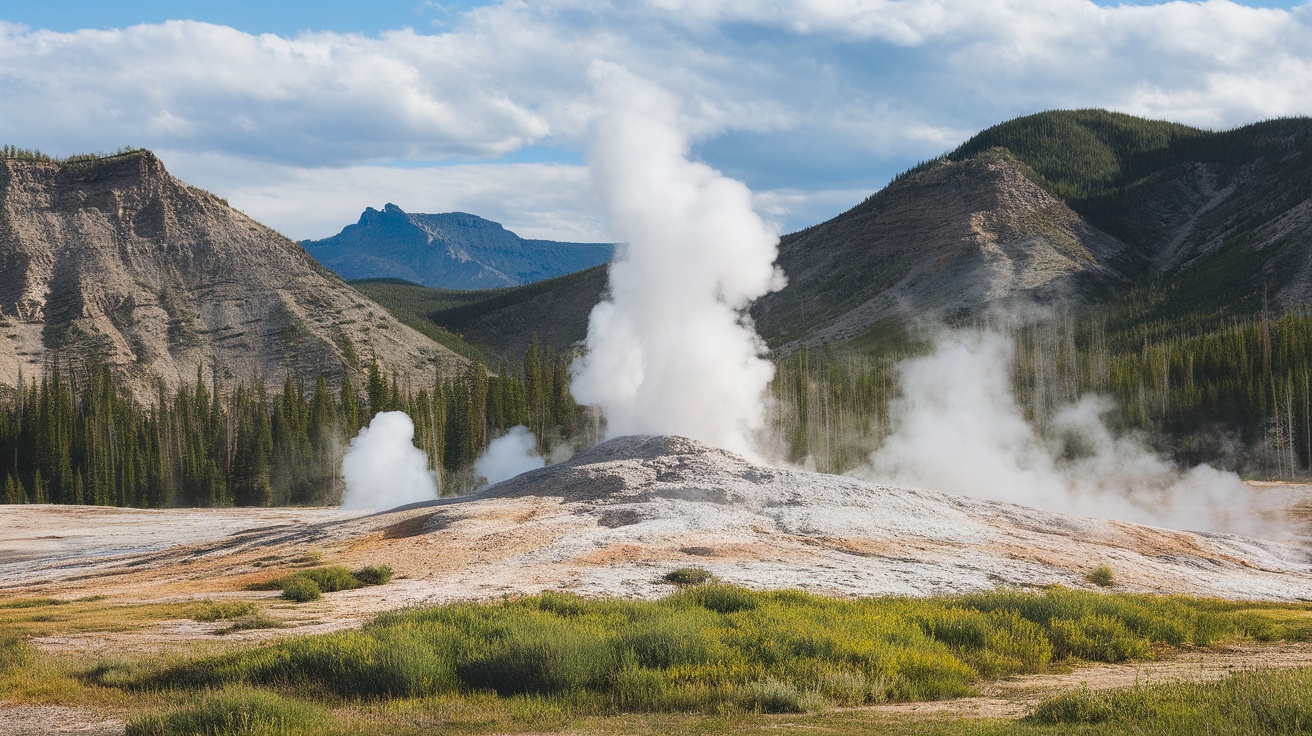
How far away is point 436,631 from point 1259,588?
25.9 metres

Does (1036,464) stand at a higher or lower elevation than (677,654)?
lower

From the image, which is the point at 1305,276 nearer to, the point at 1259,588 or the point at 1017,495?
the point at 1017,495

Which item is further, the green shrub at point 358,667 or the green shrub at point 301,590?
the green shrub at point 301,590

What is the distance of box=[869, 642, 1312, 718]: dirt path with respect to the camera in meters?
14.9

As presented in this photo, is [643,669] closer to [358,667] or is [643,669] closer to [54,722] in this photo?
[358,667]

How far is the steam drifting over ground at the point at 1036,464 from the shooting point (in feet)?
190

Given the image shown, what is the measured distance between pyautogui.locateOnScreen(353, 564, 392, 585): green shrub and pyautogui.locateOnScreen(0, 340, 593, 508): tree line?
52.8 meters

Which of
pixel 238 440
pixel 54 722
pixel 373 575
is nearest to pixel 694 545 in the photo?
pixel 373 575

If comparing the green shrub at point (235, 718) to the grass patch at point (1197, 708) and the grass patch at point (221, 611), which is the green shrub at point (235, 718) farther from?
the grass patch at point (221, 611)

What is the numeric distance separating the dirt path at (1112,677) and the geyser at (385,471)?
55158mm

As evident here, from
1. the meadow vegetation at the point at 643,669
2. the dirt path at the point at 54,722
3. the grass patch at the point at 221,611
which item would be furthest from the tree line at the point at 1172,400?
the dirt path at the point at 54,722

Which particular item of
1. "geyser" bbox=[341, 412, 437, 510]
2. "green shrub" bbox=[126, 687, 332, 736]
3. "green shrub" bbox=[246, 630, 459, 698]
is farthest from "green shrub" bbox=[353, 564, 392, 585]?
"geyser" bbox=[341, 412, 437, 510]

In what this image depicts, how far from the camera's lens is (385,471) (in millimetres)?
73438

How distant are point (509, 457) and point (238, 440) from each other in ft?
94.2
